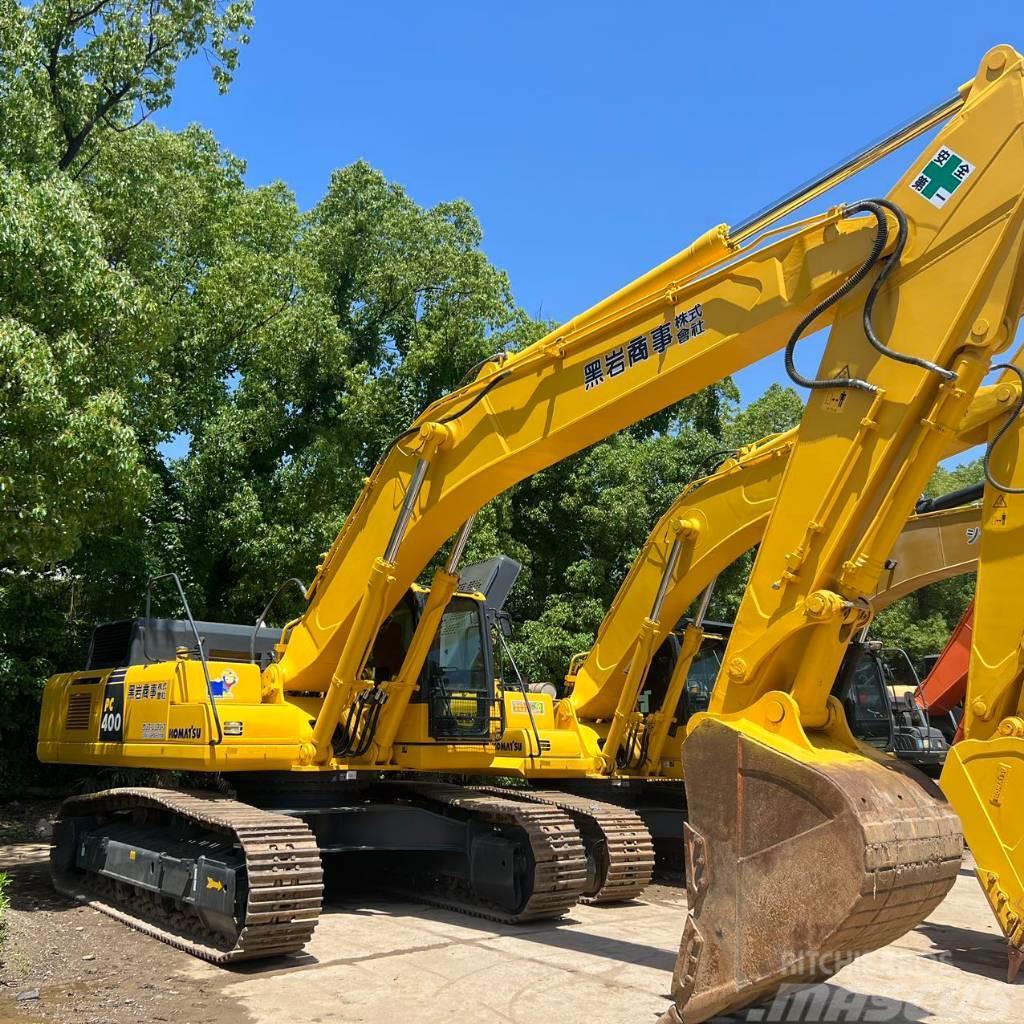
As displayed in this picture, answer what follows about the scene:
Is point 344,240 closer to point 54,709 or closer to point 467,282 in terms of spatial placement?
point 467,282

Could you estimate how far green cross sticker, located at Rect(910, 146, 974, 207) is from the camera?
18.8 feet

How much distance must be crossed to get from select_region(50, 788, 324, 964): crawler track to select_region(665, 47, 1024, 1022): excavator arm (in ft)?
10.6

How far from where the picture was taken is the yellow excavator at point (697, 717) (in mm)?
5082

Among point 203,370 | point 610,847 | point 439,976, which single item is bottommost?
point 439,976

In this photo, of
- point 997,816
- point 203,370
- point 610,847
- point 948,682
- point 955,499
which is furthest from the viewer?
point 203,370

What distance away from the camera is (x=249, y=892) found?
24.4 ft

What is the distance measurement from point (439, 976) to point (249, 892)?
4.69 feet

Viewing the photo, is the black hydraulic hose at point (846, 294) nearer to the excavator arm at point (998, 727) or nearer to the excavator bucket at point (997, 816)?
the excavator arm at point (998, 727)

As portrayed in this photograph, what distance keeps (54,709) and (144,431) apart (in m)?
5.93

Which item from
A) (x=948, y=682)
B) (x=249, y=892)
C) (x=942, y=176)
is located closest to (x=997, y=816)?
(x=942, y=176)

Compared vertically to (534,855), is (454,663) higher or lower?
higher

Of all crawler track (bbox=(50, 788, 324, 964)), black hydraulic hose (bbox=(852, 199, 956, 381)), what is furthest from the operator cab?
black hydraulic hose (bbox=(852, 199, 956, 381))

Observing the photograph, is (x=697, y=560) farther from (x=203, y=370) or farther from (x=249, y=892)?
(x=203, y=370)

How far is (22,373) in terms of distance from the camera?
10.2 metres
